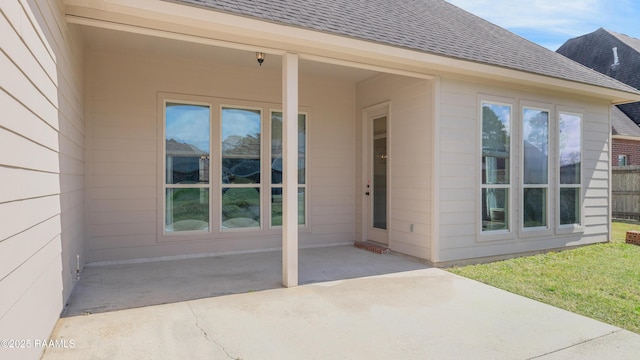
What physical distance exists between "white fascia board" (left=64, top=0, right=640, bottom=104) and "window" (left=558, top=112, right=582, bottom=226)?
1699 millimetres

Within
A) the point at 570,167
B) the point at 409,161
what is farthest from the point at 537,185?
the point at 409,161

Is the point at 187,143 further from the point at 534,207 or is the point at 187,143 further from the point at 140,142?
the point at 534,207

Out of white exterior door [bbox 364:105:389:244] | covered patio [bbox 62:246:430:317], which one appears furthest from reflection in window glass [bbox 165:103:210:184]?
white exterior door [bbox 364:105:389:244]

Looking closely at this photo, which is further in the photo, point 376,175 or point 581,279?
point 376,175

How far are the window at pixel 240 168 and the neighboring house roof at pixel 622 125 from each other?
12922 mm

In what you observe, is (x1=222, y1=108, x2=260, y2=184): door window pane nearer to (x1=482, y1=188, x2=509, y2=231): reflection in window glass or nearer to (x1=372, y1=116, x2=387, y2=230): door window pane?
(x1=372, y1=116, x2=387, y2=230): door window pane

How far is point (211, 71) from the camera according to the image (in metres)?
5.88

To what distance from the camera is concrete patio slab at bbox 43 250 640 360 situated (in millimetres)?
2762

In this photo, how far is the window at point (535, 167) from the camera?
20.2 ft

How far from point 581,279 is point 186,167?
5.45 meters

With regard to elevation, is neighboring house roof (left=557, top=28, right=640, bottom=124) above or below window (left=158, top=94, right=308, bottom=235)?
above

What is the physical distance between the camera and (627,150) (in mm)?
13945

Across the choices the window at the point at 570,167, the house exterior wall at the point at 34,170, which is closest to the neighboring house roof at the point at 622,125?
the window at the point at 570,167

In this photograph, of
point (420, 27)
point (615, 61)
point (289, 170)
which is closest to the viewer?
point (289, 170)
